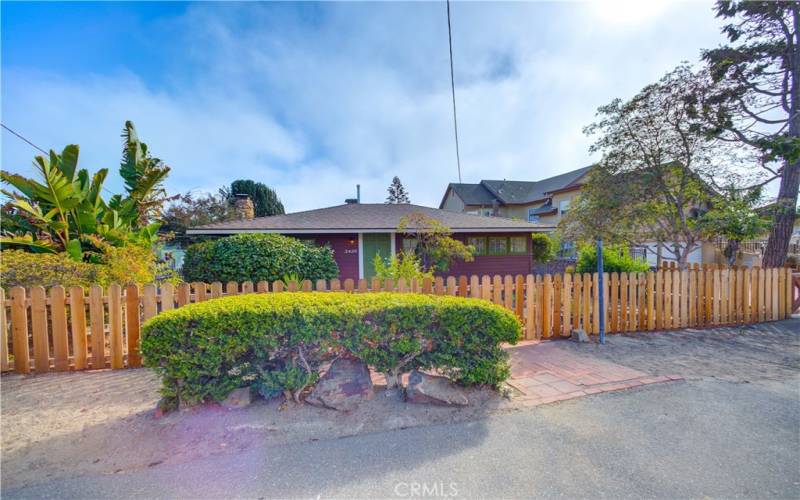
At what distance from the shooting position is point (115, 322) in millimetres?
4082

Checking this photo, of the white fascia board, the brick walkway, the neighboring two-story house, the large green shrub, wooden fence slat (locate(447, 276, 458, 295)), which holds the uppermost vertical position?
the neighboring two-story house

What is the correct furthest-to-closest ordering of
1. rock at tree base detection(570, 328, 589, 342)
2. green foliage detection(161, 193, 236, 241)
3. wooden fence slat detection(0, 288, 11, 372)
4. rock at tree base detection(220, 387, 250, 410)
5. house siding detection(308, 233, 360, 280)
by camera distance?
green foliage detection(161, 193, 236, 241) < house siding detection(308, 233, 360, 280) < rock at tree base detection(570, 328, 589, 342) < wooden fence slat detection(0, 288, 11, 372) < rock at tree base detection(220, 387, 250, 410)

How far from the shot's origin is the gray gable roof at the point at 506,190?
30062 mm

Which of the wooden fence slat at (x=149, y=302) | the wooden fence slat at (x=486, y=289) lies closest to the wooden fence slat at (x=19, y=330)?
the wooden fence slat at (x=149, y=302)

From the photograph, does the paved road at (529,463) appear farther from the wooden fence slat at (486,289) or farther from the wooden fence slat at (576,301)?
the wooden fence slat at (576,301)

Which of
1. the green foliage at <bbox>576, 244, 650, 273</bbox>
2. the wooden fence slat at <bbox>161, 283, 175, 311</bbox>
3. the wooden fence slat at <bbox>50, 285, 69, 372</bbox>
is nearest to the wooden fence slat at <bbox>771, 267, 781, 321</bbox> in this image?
the green foliage at <bbox>576, 244, 650, 273</bbox>

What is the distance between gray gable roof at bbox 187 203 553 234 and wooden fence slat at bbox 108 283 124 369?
698 cm

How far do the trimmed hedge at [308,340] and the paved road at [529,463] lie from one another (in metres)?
0.64

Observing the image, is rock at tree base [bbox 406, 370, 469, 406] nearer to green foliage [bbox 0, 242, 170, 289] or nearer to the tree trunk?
green foliage [bbox 0, 242, 170, 289]

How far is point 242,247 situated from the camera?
679 cm

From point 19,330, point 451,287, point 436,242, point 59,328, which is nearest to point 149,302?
point 59,328

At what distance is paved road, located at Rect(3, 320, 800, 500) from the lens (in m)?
2.04

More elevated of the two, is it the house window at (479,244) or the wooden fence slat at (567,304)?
the house window at (479,244)

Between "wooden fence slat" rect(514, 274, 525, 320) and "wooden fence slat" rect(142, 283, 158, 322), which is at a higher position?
"wooden fence slat" rect(142, 283, 158, 322)
